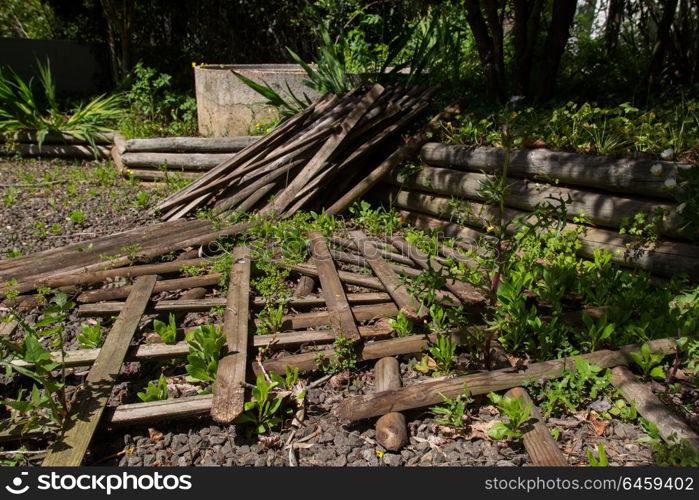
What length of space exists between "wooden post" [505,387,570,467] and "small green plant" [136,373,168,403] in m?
1.61

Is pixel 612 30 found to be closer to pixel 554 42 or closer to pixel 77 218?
pixel 554 42

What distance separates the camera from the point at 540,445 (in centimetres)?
228

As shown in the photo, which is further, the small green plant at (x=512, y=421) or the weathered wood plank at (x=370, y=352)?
the weathered wood plank at (x=370, y=352)

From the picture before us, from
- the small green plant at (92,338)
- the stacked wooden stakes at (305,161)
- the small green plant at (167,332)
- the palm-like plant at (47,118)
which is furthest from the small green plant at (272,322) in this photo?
the palm-like plant at (47,118)

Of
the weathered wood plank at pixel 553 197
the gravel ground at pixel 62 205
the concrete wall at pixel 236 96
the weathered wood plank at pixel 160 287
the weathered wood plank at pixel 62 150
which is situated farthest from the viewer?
the weathered wood plank at pixel 62 150

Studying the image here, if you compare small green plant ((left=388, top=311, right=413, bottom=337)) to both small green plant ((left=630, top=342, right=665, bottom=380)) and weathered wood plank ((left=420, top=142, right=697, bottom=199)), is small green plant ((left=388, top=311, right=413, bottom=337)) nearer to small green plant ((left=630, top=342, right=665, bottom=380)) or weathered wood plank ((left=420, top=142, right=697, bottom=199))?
small green plant ((left=630, top=342, right=665, bottom=380))

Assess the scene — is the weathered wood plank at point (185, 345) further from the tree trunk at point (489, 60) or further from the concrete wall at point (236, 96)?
the concrete wall at point (236, 96)

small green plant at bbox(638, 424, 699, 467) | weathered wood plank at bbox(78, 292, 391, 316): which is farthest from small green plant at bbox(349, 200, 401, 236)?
small green plant at bbox(638, 424, 699, 467)

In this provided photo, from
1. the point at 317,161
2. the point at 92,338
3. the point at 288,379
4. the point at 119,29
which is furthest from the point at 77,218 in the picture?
the point at 119,29

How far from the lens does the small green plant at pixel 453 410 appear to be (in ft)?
8.11

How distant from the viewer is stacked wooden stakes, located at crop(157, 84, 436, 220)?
4.95 metres

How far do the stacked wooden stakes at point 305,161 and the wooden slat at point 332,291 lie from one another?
0.73 metres
